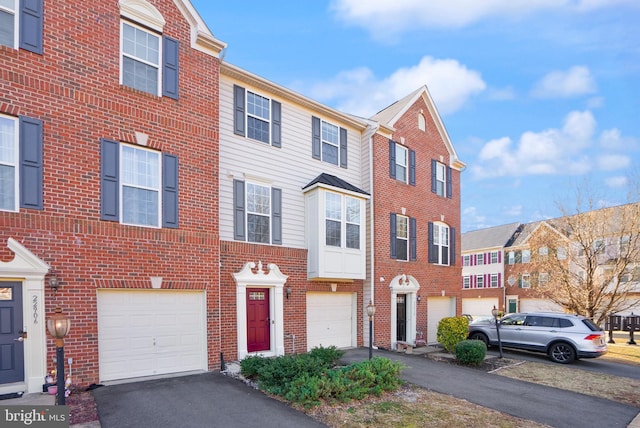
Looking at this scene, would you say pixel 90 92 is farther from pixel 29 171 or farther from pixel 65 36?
pixel 29 171

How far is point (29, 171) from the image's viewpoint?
24.1 ft

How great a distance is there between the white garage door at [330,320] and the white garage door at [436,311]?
4.73m

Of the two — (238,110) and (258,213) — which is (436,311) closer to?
(258,213)

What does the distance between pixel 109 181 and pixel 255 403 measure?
5.55 metres

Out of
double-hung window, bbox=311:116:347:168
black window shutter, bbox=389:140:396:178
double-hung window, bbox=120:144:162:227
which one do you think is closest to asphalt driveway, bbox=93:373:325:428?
double-hung window, bbox=120:144:162:227

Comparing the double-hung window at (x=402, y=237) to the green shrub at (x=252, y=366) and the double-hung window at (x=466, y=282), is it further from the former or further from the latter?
the double-hung window at (x=466, y=282)

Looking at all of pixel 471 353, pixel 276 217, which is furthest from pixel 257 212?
pixel 471 353

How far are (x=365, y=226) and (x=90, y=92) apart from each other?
9.31m

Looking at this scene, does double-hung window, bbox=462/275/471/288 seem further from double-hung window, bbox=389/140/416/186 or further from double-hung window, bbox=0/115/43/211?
double-hung window, bbox=0/115/43/211

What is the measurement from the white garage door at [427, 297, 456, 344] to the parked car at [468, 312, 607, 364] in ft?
7.50

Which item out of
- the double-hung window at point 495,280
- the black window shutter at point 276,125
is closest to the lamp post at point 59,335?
the black window shutter at point 276,125

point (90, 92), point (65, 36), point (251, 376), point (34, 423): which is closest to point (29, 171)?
point (90, 92)

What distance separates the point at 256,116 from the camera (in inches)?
459

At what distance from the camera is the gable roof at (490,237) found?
35.9 metres
